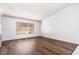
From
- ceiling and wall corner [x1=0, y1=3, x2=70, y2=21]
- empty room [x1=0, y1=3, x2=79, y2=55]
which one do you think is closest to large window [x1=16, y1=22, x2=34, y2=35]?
empty room [x1=0, y1=3, x2=79, y2=55]

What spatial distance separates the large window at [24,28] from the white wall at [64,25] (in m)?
0.19

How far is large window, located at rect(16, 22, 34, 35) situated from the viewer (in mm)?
1207

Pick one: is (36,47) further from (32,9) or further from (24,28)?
(32,9)

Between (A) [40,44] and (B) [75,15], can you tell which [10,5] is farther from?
(B) [75,15]

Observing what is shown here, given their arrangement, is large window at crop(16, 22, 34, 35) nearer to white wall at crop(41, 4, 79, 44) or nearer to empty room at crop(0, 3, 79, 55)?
empty room at crop(0, 3, 79, 55)

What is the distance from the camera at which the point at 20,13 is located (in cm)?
117

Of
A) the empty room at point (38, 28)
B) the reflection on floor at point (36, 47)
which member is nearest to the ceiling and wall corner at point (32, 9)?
the empty room at point (38, 28)

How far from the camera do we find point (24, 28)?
4.10ft

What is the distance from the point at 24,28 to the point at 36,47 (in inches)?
14.3

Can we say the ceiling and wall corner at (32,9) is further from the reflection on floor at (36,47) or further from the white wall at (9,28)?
the reflection on floor at (36,47)

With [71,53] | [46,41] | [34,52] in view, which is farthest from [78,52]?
[34,52]

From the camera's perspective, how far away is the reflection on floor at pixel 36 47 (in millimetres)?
1154

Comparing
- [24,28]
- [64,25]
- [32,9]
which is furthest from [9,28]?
[64,25]

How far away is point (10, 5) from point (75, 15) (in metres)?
0.93
